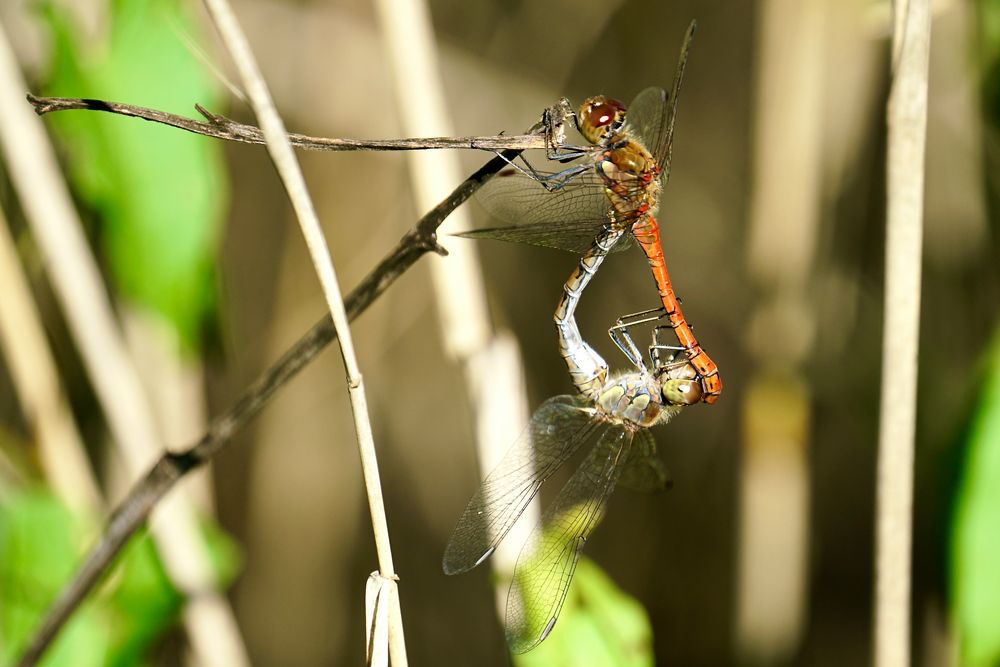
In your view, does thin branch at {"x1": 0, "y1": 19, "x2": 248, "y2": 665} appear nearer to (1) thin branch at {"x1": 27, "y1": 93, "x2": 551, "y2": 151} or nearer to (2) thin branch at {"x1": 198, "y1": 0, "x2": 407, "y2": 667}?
(1) thin branch at {"x1": 27, "y1": 93, "x2": 551, "y2": 151}

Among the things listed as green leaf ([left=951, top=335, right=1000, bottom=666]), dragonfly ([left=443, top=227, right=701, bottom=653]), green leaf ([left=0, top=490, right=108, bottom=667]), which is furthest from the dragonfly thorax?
green leaf ([left=0, top=490, right=108, bottom=667])

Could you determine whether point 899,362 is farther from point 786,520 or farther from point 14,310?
point 14,310

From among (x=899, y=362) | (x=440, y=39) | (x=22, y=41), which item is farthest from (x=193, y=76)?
(x=440, y=39)

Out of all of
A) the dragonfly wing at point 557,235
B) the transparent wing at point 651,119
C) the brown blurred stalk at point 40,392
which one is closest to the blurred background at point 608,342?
the brown blurred stalk at point 40,392

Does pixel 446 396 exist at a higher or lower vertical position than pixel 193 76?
lower

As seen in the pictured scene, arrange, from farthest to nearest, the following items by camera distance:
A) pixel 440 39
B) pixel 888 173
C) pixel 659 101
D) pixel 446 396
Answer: pixel 446 396 → pixel 440 39 → pixel 659 101 → pixel 888 173

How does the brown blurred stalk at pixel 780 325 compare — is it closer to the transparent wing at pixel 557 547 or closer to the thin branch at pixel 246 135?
the transparent wing at pixel 557 547
